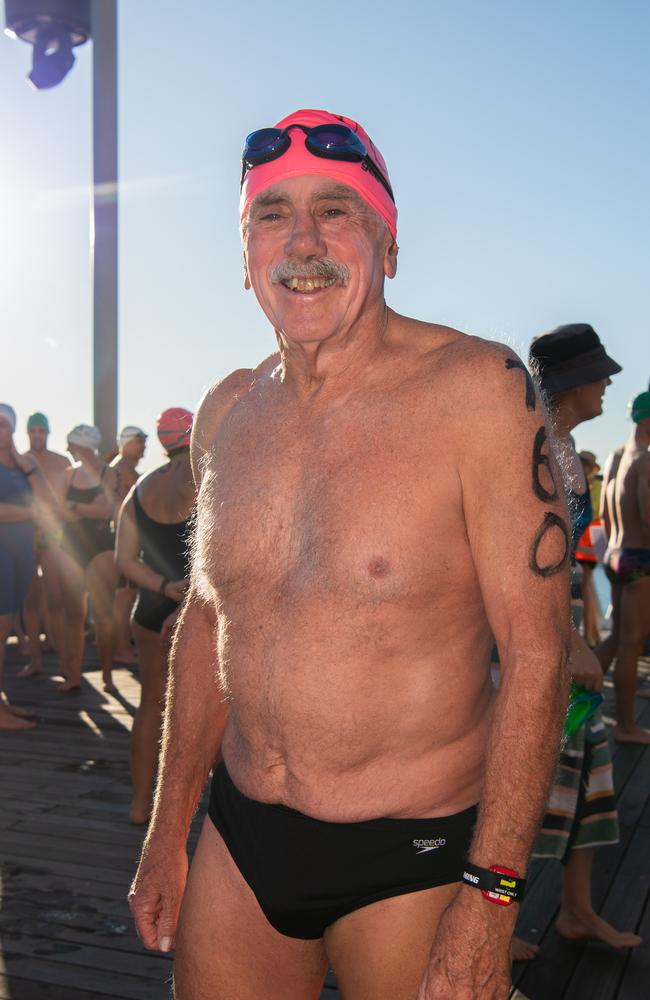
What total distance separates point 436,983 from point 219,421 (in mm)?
1332

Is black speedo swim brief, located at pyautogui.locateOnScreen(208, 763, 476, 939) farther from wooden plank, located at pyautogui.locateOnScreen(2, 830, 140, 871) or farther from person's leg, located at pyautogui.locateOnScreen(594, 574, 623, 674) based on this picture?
person's leg, located at pyautogui.locateOnScreen(594, 574, 623, 674)

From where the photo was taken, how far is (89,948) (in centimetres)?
384

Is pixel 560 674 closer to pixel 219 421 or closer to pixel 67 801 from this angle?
pixel 219 421

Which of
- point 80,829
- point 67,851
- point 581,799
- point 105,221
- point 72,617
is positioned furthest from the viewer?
point 105,221

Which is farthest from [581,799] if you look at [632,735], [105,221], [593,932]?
[105,221]

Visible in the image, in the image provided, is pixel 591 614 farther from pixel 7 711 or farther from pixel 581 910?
pixel 581 910

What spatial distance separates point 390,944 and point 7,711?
649 centimetres

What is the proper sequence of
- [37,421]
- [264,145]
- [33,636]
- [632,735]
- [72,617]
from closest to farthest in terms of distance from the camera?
[264,145] → [632,735] → [72,617] → [37,421] → [33,636]

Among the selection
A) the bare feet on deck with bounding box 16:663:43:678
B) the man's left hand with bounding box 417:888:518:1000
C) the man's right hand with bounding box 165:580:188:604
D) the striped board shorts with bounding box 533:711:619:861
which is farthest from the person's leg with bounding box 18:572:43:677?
the man's left hand with bounding box 417:888:518:1000

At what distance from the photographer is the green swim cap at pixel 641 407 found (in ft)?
22.3

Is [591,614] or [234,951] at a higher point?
[234,951]

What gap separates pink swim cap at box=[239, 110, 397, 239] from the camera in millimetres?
2092

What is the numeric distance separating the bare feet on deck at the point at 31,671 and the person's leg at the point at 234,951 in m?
7.84

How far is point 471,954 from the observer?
1589 millimetres
